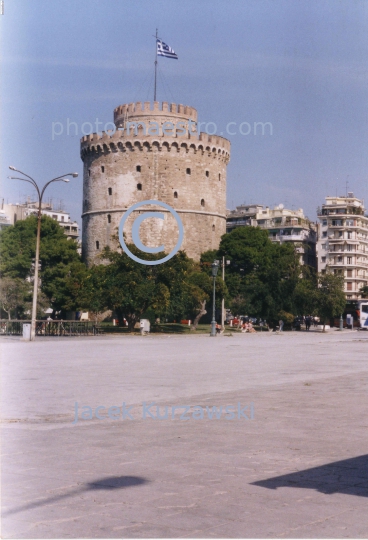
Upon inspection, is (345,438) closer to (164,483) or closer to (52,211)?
(164,483)

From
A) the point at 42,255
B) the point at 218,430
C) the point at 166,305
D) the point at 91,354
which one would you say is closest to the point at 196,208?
the point at 42,255

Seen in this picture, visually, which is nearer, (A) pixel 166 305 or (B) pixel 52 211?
(A) pixel 166 305

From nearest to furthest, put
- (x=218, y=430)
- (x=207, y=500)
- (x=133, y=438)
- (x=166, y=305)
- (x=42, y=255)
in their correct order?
(x=207, y=500) < (x=133, y=438) < (x=218, y=430) < (x=166, y=305) < (x=42, y=255)

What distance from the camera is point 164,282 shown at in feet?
134

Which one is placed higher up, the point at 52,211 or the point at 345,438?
the point at 52,211

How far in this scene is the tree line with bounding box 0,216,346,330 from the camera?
3988cm

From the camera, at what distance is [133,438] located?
7.79 meters

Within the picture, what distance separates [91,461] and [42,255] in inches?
2094

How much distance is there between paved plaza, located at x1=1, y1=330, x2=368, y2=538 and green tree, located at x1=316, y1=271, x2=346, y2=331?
37.0 m

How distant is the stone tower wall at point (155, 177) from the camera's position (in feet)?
208

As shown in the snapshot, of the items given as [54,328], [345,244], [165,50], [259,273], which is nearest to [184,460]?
[54,328]

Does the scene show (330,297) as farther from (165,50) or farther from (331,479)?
(331,479)

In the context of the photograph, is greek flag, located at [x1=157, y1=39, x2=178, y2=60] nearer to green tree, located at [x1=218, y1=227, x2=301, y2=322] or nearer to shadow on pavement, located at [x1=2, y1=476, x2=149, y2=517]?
green tree, located at [x1=218, y1=227, x2=301, y2=322]

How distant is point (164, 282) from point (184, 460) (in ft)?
112
